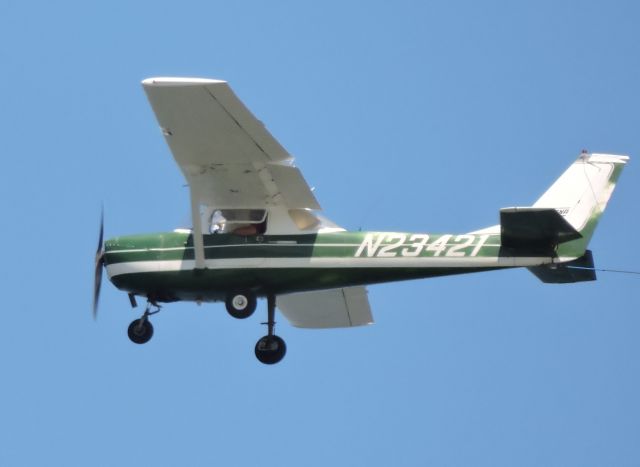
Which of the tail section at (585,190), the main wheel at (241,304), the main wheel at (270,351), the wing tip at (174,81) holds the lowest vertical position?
the main wheel at (270,351)

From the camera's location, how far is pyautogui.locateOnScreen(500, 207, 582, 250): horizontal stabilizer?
25.7 meters

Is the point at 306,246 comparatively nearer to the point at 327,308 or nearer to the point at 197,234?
the point at 197,234

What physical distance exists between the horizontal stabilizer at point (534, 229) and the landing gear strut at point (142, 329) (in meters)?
5.49

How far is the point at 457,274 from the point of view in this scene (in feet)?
88.6

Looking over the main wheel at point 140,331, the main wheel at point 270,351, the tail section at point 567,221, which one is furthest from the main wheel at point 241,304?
the tail section at point 567,221

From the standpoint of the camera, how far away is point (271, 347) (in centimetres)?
2830

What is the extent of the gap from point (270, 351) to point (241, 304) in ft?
3.40

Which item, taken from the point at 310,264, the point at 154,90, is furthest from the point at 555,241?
the point at 154,90

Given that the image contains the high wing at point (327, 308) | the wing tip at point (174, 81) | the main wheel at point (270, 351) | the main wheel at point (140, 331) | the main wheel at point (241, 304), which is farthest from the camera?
the high wing at point (327, 308)

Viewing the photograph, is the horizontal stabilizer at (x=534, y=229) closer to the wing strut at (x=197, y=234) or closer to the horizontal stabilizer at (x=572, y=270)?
the horizontal stabilizer at (x=572, y=270)

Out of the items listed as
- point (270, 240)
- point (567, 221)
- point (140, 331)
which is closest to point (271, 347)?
point (270, 240)

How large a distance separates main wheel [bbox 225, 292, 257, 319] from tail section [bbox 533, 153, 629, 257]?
425 cm

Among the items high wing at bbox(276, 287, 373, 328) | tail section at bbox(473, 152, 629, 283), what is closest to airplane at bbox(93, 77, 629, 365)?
tail section at bbox(473, 152, 629, 283)

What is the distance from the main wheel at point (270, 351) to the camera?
28.3 metres
